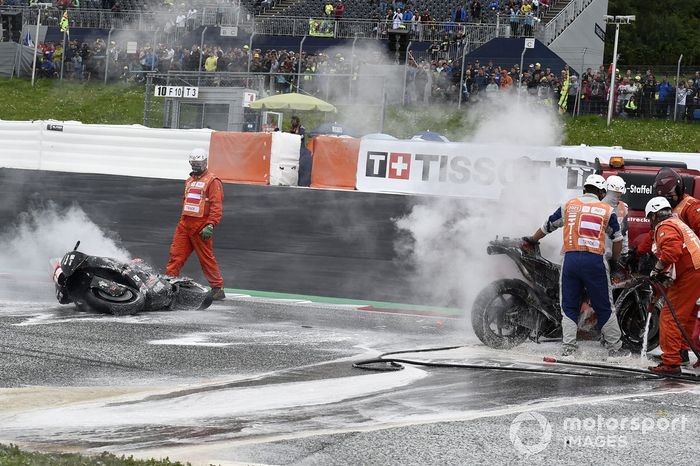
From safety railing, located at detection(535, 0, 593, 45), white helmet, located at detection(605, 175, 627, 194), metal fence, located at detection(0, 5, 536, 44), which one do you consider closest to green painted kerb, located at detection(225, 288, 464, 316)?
white helmet, located at detection(605, 175, 627, 194)

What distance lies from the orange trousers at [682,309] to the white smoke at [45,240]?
8.39 meters

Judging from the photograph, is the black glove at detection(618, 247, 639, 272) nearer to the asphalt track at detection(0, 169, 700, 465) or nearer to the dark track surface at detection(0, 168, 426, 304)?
the asphalt track at detection(0, 169, 700, 465)

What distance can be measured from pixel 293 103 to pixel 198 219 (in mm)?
10438

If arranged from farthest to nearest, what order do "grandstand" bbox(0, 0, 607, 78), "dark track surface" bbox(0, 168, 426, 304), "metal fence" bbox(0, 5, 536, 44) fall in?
1. "metal fence" bbox(0, 5, 536, 44)
2. "grandstand" bbox(0, 0, 607, 78)
3. "dark track surface" bbox(0, 168, 426, 304)

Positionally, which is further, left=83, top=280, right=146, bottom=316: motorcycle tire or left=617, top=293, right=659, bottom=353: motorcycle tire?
left=83, top=280, right=146, bottom=316: motorcycle tire

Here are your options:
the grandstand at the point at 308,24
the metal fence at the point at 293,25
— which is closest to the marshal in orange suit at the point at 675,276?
the grandstand at the point at 308,24

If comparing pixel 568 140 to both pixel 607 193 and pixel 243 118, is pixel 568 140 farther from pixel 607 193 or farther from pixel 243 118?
pixel 607 193

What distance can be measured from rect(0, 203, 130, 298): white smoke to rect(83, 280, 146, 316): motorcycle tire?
3.83 m

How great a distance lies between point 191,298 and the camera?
1210 centimetres

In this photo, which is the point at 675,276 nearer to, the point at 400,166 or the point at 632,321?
the point at 632,321

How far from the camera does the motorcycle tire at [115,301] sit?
447 inches

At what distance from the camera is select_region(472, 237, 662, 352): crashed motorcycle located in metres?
9.86

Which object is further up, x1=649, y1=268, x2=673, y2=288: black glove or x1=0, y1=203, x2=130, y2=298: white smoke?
x1=649, y1=268, x2=673, y2=288: black glove

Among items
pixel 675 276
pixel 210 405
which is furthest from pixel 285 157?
pixel 210 405
